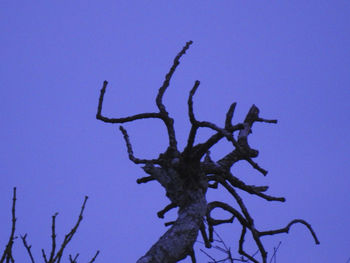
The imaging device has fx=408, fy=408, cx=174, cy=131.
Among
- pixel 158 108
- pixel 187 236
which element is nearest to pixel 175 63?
pixel 158 108

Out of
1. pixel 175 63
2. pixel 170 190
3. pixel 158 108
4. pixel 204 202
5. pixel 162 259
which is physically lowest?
pixel 162 259

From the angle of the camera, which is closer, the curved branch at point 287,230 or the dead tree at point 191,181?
the dead tree at point 191,181

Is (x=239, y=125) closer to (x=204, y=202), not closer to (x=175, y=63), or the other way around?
(x=204, y=202)

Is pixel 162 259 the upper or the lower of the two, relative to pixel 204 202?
lower

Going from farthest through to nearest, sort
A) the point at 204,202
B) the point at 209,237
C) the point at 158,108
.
Result: the point at 209,237 → the point at 158,108 → the point at 204,202

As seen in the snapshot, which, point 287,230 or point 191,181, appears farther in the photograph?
point 287,230

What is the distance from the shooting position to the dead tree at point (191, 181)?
3250 mm

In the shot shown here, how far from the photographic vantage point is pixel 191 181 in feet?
12.6

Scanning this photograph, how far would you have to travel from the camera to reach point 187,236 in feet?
11.0

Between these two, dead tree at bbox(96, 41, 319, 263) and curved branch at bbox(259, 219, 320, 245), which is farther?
curved branch at bbox(259, 219, 320, 245)

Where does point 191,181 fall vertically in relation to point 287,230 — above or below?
above

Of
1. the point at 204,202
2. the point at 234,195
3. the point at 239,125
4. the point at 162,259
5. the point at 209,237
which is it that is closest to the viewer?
the point at 162,259

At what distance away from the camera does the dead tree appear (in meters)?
3.25

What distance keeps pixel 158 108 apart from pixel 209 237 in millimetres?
1666
